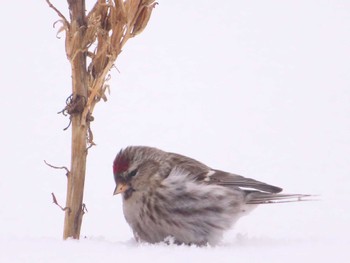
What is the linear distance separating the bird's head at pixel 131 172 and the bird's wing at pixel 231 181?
205 mm

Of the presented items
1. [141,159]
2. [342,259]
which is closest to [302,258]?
[342,259]

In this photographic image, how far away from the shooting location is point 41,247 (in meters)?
1.93

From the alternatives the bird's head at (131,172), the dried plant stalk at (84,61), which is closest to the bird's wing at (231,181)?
the bird's head at (131,172)

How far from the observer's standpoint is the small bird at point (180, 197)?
2.61 m

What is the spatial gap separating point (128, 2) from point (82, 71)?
0.86 feet

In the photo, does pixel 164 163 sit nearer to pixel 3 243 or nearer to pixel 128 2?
pixel 128 2

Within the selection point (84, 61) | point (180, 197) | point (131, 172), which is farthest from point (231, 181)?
point (84, 61)

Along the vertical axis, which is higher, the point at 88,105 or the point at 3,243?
the point at 88,105

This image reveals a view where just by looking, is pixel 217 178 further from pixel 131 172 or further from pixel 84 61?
pixel 84 61

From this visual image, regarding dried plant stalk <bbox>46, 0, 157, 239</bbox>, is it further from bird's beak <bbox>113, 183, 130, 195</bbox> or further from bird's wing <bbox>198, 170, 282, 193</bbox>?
bird's wing <bbox>198, 170, 282, 193</bbox>

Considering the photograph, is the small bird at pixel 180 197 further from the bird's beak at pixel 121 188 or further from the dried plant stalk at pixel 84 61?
the dried plant stalk at pixel 84 61

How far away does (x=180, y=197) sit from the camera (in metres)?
2.67

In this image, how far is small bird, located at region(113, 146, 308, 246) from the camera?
2605mm

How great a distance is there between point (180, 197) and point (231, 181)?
0.84 ft
